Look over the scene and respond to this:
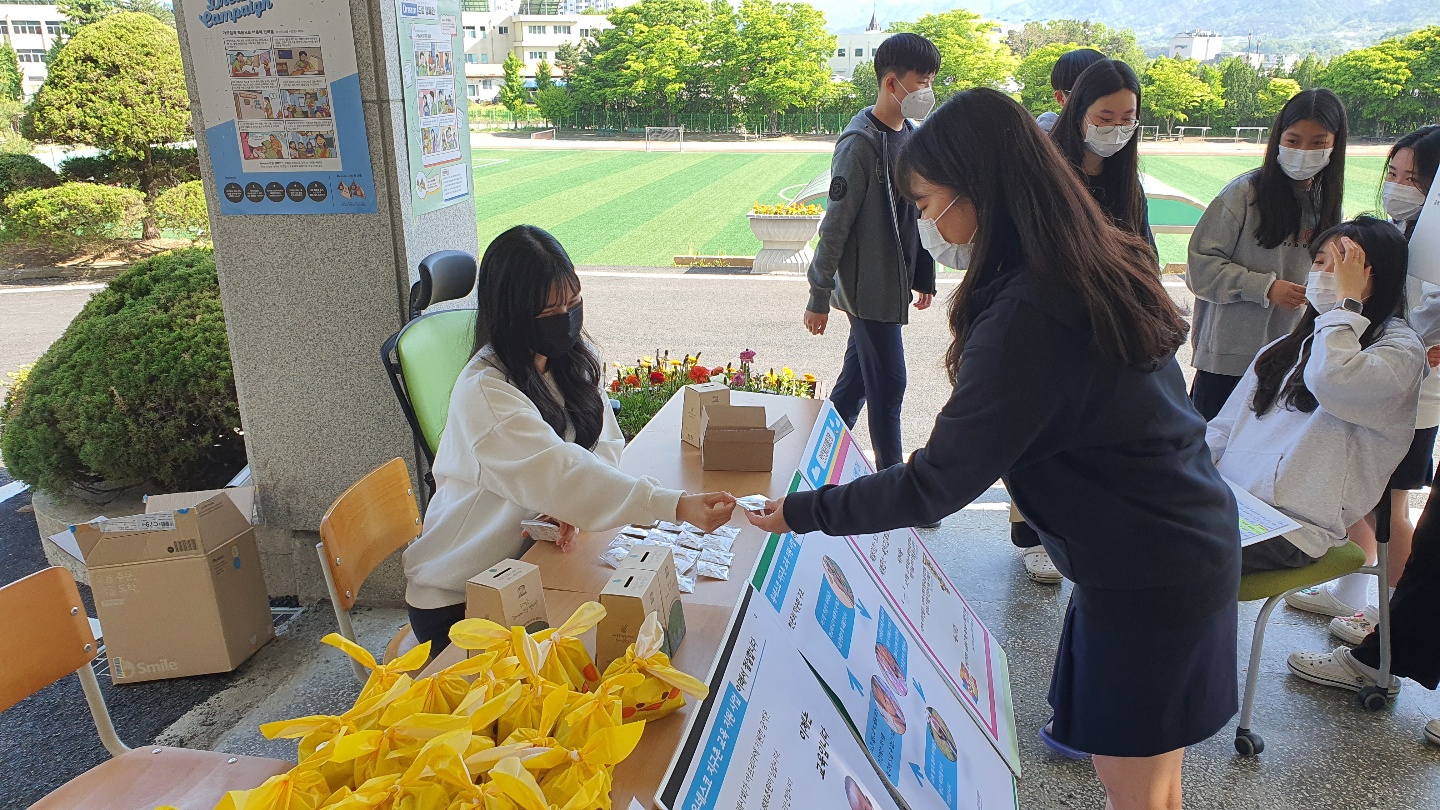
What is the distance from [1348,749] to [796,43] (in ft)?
78.1

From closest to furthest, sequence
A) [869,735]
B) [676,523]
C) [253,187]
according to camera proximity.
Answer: [869,735] < [676,523] < [253,187]

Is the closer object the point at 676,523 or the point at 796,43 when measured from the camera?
the point at 676,523

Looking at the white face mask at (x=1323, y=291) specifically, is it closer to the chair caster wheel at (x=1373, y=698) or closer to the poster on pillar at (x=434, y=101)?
the chair caster wheel at (x=1373, y=698)

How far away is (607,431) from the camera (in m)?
2.40

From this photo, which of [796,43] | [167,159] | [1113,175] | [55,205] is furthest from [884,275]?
[796,43]

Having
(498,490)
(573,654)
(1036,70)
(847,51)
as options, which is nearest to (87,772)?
(498,490)

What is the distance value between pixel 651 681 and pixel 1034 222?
883mm

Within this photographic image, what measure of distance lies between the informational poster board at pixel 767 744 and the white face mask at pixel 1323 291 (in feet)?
6.51

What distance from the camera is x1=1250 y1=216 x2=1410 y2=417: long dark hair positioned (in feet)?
8.34

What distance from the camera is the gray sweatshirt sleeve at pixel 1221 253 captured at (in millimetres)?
3254

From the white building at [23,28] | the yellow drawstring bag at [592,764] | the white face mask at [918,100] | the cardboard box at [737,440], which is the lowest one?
the cardboard box at [737,440]

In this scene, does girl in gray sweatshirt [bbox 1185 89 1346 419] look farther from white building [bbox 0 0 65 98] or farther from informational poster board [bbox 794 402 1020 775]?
white building [bbox 0 0 65 98]

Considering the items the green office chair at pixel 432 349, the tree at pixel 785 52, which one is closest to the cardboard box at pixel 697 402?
the green office chair at pixel 432 349

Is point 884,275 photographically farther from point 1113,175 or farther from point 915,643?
point 915,643
